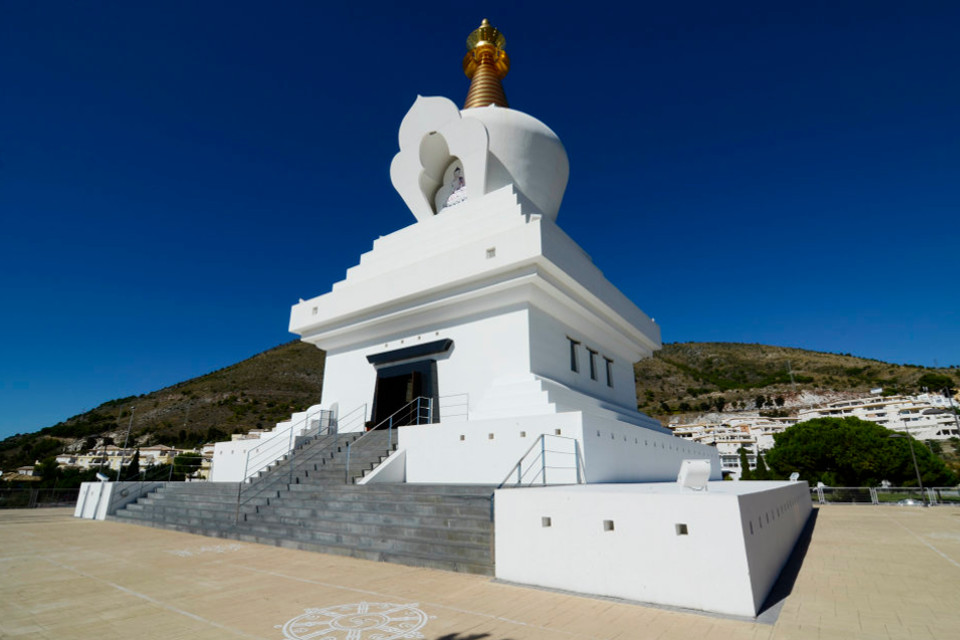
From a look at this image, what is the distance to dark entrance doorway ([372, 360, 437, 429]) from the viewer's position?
13945 millimetres

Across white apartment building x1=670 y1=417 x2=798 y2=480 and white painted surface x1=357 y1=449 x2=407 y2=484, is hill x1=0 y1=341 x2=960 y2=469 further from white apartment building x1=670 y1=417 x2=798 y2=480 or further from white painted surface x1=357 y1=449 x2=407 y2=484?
white painted surface x1=357 y1=449 x2=407 y2=484

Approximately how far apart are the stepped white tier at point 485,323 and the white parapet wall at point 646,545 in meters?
3.46

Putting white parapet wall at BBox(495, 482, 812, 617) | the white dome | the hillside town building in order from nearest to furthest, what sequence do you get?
white parapet wall at BBox(495, 482, 812, 617)
the hillside town building
the white dome

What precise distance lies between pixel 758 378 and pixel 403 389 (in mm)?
106928

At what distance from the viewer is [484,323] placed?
13523mm

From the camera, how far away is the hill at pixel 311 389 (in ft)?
203

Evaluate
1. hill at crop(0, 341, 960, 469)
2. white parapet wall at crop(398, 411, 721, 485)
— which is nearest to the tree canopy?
white parapet wall at crop(398, 411, 721, 485)

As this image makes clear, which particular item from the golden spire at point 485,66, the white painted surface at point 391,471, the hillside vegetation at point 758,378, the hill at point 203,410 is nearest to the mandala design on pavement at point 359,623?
the white painted surface at point 391,471

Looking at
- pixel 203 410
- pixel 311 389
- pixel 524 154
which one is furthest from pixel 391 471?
pixel 203 410

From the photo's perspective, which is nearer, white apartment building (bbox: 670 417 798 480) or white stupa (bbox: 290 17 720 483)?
white stupa (bbox: 290 17 720 483)

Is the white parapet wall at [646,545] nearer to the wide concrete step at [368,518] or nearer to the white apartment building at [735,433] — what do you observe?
the wide concrete step at [368,518]

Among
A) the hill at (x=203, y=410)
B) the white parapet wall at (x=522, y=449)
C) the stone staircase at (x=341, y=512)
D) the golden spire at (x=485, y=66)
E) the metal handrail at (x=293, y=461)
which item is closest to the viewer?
the stone staircase at (x=341, y=512)

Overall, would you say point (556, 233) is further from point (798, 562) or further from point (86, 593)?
point (86, 593)

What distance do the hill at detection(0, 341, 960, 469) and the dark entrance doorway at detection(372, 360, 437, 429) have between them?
4457 centimetres
